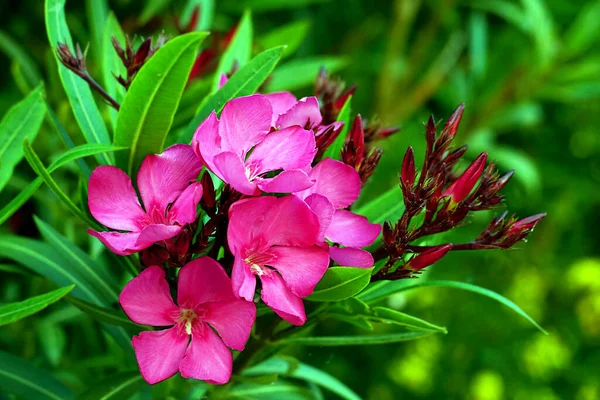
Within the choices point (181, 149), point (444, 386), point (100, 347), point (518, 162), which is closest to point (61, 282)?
point (181, 149)

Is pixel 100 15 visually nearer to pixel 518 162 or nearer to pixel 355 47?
pixel 355 47

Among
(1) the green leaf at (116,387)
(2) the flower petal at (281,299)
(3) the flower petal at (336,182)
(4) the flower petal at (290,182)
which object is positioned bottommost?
(1) the green leaf at (116,387)

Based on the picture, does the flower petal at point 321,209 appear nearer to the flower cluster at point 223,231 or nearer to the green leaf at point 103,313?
the flower cluster at point 223,231

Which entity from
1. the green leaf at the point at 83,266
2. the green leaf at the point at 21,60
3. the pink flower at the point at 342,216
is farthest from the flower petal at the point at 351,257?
the green leaf at the point at 21,60

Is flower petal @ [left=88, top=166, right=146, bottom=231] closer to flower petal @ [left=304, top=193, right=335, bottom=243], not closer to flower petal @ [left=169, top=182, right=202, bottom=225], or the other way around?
flower petal @ [left=169, top=182, right=202, bottom=225]

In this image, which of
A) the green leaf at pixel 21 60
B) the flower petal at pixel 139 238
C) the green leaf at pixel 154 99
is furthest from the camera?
the green leaf at pixel 21 60

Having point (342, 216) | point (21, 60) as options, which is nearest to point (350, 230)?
point (342, 216)
